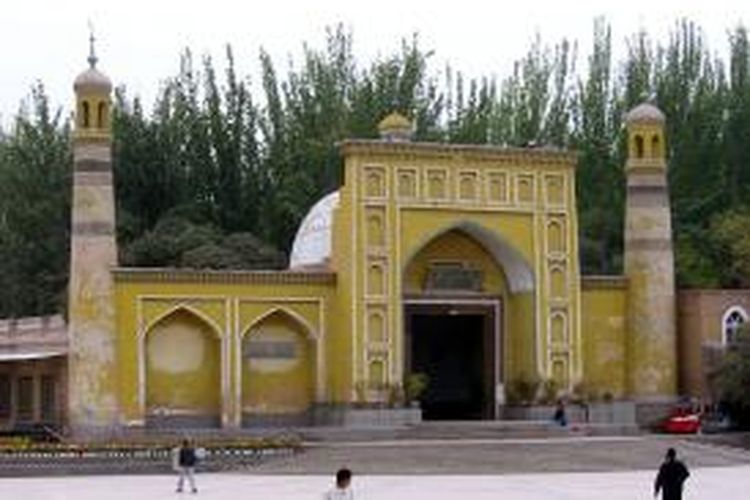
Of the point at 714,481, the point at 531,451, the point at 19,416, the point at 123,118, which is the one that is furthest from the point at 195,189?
the point at 714,481

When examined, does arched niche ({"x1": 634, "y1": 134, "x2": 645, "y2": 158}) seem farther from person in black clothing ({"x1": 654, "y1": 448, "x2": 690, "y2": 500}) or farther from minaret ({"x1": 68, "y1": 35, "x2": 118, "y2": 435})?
person in black clothing ({"x1": 654, "y1": 448, "x2": 690, "y2": 500})

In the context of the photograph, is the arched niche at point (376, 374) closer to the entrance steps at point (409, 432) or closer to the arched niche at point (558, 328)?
the entrance steps at point (409, 432)

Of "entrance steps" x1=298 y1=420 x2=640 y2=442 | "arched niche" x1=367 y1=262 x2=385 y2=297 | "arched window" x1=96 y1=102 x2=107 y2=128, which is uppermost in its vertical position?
"arched window" x1=96 y1=102 x2=107 y2=128

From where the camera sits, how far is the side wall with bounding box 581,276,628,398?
41.9 metres

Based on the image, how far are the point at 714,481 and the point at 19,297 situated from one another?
3149cm

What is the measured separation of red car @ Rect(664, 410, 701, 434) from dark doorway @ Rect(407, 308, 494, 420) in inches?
176

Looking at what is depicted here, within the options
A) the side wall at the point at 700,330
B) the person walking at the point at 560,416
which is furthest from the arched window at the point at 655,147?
the person walking at the point at 560,416

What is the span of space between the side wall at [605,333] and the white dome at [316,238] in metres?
6.56

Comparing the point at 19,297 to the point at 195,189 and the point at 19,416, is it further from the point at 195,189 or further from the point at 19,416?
the point at 19,416

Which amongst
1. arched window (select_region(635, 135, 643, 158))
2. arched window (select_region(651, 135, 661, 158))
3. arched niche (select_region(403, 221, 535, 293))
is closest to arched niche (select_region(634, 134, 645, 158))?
arched window (select_region(635, 135, 643, 158))

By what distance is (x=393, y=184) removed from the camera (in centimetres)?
3969

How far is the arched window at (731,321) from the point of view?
42062mm

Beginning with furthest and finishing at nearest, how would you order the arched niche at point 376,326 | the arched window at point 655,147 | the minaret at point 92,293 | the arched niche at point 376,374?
1. the arched window at point 655,147
2. the arched niche at point 376,326
3. the arched niche at point 376,374
4. the minaret at point 92,293

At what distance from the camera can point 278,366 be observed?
39.5 m
